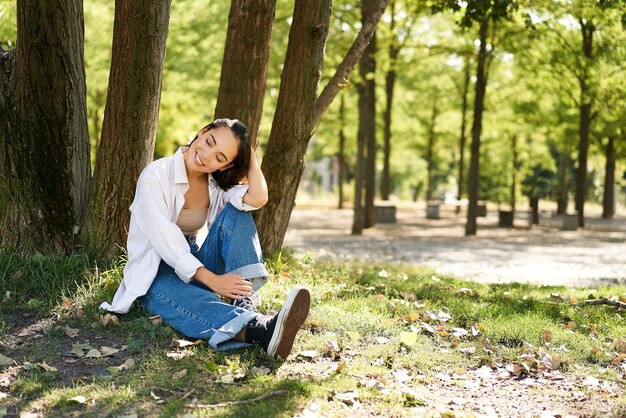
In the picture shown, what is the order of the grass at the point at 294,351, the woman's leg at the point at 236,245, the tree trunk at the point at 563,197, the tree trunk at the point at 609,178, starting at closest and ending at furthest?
1. the grass at the point at 294,351
2. the woman's leg at the point at 236,245
3. the tree trunk at the point at 563,197
4. the tree trunk at the point at 609,178

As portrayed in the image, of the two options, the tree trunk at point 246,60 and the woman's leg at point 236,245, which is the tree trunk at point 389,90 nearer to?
the tree trunk at point 246,60

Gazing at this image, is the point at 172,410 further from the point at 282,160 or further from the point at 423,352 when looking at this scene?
the point at 282,160

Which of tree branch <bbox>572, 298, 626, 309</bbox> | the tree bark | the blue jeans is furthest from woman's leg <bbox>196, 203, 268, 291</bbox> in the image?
tree branch <bbox>572, 298, 626, 309</bbox>

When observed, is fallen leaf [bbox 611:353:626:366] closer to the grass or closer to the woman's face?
the grass

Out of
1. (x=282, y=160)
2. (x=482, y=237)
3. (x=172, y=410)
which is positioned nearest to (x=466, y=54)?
(x=482, y=237)

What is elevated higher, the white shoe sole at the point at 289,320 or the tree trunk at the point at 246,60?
the tree trunk at the point at 246,60

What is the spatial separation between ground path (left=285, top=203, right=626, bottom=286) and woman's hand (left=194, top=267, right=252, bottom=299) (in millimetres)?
4711

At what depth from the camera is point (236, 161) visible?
5.28m

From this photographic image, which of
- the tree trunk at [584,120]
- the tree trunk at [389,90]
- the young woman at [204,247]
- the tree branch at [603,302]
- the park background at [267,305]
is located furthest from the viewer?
the tree trunk at [584,120]

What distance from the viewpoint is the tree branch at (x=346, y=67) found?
25.9ft

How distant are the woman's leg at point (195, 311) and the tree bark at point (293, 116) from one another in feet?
9.20

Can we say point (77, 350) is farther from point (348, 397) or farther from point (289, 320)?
point (348, 397)

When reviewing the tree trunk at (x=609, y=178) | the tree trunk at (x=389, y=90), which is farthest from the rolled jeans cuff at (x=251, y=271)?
the tree trunk at (x=609, y=178)

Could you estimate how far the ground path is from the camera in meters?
11.8
